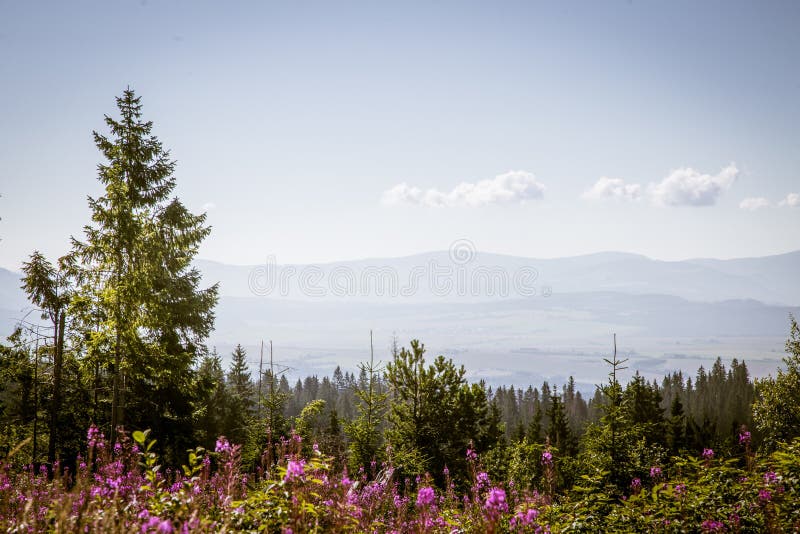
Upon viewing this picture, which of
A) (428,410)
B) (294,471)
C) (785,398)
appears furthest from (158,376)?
(785,398)

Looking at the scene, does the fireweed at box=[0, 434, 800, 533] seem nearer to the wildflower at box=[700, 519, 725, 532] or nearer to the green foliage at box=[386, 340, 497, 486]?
the wildflower at box=[700, 519, 725, 532]

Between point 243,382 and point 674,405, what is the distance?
4408 cm

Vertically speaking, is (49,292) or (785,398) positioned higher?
(49,292)

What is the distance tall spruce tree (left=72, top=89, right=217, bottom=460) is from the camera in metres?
14.2

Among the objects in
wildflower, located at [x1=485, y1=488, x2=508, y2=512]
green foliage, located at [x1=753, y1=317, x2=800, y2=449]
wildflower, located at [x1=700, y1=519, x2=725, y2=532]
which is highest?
wildflower, located at [x1=485, y1=488, x2=508, y2=512]

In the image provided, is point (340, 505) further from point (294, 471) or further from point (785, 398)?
point (785, 398)

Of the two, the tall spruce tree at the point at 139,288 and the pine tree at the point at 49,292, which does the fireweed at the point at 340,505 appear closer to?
the tall spruce tree at the point at 139,288

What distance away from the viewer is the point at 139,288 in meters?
14.1

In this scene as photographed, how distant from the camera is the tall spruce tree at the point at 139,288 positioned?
14.2m

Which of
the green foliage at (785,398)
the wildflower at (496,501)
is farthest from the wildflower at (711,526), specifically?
the green foliage at (785,398)

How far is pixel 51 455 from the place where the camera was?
15844 millimetres

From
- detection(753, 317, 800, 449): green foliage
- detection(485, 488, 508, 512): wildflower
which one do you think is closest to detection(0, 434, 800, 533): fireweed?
detection(485, 488, 508, 512): wildflower

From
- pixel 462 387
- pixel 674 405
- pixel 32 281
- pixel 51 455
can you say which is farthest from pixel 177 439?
pixel 674 405

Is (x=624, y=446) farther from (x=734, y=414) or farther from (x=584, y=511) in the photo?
(x=734, y=414)
